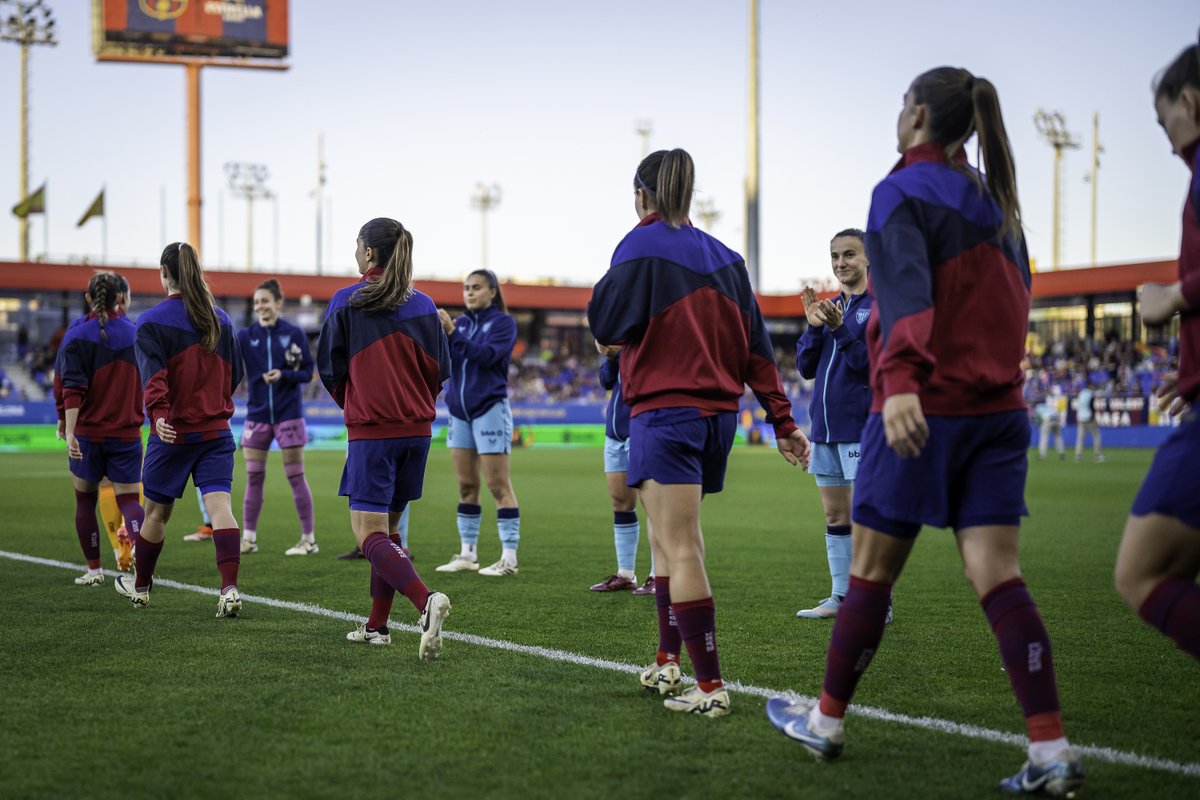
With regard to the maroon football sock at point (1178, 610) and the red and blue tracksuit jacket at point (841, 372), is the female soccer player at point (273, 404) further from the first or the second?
the maroon football sock at point (1178, 610)

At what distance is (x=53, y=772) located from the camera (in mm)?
3555

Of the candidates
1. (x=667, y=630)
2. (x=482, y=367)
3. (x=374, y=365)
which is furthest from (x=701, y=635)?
(x=482, y=367)

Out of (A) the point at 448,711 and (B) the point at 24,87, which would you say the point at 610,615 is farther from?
(B) the point at 24,87

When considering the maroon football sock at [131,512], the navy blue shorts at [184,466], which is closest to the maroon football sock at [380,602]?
the navy blue shorts at [184,466]

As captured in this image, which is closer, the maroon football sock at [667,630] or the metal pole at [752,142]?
the maroon football sock at [667,630]

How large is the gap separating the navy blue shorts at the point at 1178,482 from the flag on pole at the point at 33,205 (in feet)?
146

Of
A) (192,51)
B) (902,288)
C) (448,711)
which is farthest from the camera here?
(192,51)

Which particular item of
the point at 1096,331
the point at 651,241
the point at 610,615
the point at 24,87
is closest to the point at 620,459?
the point at 610,615

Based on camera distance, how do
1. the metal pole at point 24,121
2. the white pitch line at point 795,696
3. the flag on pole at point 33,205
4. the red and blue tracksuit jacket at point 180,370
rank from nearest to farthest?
the white pitch line at point 795,696 → the red and blue tracksuit jacket at point 180,370 → the flag on pole at point 33,205 → the metal pole at point 24,121

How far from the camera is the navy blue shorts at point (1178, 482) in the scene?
117 inches

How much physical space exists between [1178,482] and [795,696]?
6.73 ft

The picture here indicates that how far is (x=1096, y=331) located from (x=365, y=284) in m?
49.8

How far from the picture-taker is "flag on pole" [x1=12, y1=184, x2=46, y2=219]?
4169 cm

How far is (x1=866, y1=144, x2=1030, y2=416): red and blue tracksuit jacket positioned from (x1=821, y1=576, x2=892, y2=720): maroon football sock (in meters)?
0.56
